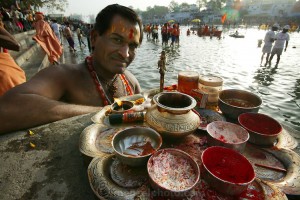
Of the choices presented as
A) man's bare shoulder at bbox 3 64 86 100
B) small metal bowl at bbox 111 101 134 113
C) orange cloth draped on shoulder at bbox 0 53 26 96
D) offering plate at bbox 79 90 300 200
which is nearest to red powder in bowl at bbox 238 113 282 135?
offering plate at bbox 79 90 300 200

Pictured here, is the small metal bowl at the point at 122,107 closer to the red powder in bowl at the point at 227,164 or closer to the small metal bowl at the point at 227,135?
the small metal bowl at the point at 227,135

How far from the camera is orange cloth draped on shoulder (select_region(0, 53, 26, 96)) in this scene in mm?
3021

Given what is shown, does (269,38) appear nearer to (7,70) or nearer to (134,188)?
(7,70)

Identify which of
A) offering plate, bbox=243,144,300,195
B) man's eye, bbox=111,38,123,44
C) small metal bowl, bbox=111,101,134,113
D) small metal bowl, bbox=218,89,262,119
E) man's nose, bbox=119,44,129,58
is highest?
man's eye, bbox=111,38,123,44

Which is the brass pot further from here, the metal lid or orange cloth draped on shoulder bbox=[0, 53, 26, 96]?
orange cloth draped on shoulder bbox=[0, 53, 26, 96]

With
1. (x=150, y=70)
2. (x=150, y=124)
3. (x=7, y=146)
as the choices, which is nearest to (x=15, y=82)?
(x=7, y=146)

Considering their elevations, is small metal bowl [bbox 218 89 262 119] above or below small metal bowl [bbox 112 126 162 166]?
above

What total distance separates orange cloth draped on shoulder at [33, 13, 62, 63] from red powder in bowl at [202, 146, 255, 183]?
27.8 ft

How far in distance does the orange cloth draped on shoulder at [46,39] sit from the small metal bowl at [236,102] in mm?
7966

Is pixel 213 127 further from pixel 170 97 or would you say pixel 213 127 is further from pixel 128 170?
pixel 128 170

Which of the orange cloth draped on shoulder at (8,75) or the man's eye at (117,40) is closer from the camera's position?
the man's eye at (117,40)

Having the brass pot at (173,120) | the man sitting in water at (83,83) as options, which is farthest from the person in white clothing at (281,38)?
the brass pot at (173,120)

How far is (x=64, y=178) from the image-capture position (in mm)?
1534

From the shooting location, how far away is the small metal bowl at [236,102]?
6.83 feet
